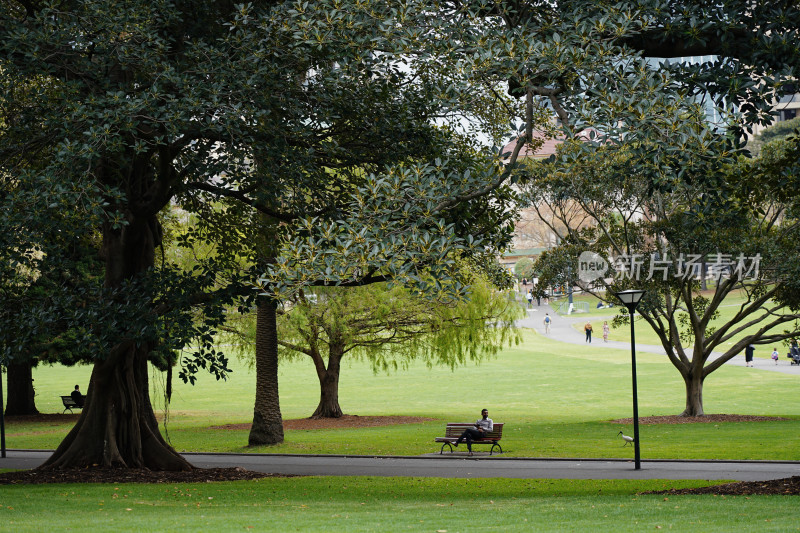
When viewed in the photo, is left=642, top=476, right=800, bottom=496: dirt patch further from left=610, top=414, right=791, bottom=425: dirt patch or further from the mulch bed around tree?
left=610, top=414, right=791, bottom=425: dirt patch

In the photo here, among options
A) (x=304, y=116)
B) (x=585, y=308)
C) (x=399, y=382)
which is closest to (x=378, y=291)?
(x=304, y=116)

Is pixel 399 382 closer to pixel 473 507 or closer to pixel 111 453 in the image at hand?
pixel 111 453

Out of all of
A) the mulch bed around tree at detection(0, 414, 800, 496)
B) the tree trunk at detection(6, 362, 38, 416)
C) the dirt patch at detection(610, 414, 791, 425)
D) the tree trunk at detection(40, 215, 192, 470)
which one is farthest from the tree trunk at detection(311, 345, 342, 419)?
the tree trunk at detection(40, 215, 192, 470)

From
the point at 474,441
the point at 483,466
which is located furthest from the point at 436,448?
the point at 483,466

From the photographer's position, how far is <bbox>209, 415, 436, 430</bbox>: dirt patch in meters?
30.1

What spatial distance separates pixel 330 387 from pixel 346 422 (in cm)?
183

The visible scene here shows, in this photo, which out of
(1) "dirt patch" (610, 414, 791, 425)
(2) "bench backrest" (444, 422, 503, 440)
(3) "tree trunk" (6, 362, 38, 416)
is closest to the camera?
(2) "bench backrest" (444, 422, 503, 440)

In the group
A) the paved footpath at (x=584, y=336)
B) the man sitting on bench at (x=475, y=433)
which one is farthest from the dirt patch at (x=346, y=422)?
the paved footpath at (x=584, y=336)

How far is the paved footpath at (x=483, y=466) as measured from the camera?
16062mm

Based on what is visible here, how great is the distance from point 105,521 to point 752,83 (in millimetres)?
8792

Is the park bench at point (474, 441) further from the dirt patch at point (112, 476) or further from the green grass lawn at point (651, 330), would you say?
the green grass lawn at point (651, 330)

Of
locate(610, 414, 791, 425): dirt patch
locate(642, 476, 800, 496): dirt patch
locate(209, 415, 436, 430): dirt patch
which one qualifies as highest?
locate(642, 476, 800, 496): dirt patch

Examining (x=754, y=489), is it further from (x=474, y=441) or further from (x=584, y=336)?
(x=584, y=336)

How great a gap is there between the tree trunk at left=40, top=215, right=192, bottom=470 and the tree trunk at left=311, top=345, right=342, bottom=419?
15.5 metres
